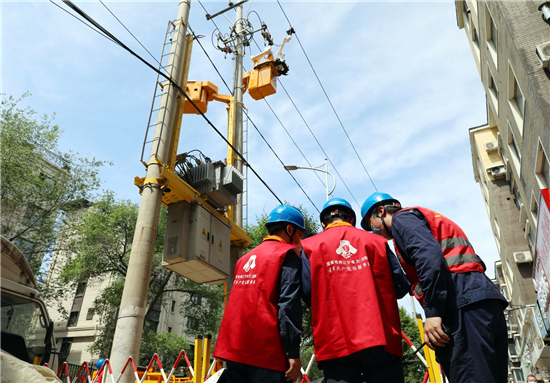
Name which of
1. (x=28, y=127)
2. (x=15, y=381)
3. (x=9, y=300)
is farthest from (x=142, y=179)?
(x=28, y=127)

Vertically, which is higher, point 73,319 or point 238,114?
point 73,319

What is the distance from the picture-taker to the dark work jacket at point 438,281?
104 inches

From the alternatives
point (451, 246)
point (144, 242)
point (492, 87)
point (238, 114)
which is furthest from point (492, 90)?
point (451, 246)

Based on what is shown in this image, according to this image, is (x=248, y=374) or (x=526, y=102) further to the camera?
(x=526, y=102)

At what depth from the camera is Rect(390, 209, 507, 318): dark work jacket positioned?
8.68 feet

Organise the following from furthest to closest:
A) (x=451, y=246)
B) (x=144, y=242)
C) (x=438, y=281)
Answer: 1. (x=144, y=242)
2. (x=451, y=246)
3. (x=438, y=281)

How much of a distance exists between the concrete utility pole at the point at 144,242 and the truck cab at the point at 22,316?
0.96m

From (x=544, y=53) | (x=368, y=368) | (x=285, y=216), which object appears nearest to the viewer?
(x=368, y=368)

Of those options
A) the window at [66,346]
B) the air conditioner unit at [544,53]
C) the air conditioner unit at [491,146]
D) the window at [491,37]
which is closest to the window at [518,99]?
the window at [491,37]

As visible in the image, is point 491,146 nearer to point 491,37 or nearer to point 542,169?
point 491,37

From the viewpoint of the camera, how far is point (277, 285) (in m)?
3.28

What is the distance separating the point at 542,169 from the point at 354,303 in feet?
44.1

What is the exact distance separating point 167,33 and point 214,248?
5.01 metres

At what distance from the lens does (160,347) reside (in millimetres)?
26281
